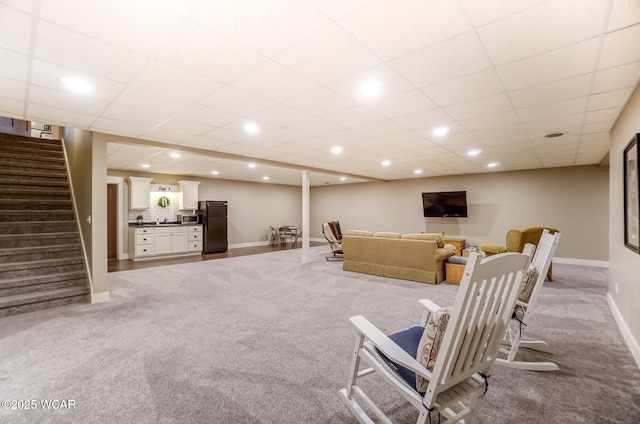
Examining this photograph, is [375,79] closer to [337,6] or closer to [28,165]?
[337,6]

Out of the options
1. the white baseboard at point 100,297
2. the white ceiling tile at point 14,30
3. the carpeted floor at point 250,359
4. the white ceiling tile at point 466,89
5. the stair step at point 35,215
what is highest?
the white ceiling tile at point 466,89

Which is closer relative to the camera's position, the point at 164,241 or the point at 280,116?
the point at 280,116

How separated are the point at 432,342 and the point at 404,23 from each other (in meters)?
1.86

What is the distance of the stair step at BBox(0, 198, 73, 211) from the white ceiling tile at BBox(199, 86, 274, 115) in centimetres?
451

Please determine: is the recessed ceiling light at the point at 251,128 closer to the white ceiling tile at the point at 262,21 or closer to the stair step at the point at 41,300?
the white ceiling tile at the point at 262,21

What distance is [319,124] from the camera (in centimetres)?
379

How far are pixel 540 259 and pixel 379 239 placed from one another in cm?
330

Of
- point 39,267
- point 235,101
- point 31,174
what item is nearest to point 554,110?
point 235,101

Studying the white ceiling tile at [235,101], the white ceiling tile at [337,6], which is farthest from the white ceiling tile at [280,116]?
the white ceiling tile at [337,6]

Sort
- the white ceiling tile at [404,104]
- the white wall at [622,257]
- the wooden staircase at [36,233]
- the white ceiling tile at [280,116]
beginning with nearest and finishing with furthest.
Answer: the white wall at [622,257] → the white ceiling tile at [404,104] → the white ceiling tile at [280,116] → the wooden staircase at [36,233]

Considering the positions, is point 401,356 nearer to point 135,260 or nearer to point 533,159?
point 533,159

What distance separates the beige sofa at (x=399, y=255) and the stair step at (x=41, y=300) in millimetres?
4624

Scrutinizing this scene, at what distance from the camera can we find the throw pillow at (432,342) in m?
1.34

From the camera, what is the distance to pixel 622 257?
3.15 meters
